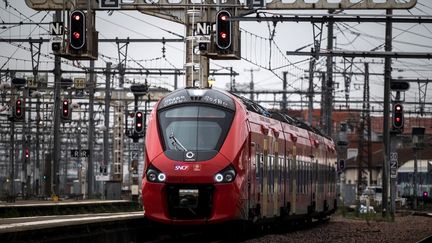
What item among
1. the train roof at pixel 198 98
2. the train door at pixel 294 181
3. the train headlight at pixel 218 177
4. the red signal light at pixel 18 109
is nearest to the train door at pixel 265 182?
the train roof at pixel 198 98

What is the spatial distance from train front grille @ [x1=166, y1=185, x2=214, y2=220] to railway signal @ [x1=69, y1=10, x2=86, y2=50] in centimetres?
872

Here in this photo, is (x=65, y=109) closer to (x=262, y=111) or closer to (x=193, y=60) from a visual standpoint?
(x=193, y=60)

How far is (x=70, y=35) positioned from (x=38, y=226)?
1154 cm

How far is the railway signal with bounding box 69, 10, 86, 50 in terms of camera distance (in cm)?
2948

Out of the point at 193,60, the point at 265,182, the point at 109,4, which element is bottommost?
the point at 265,182

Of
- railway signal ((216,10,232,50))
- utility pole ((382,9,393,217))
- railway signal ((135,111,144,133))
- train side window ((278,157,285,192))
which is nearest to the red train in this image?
train side window ((278,157,285,192))

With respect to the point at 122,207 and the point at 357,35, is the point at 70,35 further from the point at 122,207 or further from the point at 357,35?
the point at 357,35

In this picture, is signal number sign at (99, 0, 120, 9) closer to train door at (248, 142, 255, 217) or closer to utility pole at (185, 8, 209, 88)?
utility pole at (185, 8, 209, 88)

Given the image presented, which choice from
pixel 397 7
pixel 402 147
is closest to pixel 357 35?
pixel 397 7

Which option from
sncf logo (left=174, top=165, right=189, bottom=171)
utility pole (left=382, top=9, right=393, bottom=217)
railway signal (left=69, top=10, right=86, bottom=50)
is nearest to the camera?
sncf logo (left=174, top=165, right=189, bottom=171)

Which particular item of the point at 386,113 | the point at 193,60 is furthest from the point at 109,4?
the point at 386,113

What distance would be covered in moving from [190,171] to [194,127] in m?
1.12

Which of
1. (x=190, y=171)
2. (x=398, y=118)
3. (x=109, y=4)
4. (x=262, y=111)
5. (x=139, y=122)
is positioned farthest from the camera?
(x=139, y=122)

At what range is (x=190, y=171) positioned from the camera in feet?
72.2
